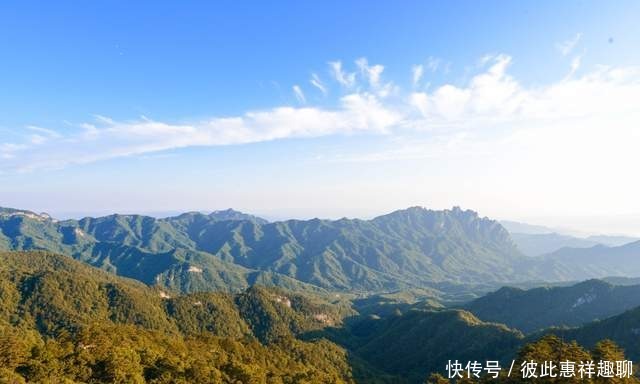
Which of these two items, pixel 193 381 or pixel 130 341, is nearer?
pixel 193 381

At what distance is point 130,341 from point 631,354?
215 metres

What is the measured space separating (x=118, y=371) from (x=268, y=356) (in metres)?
96.4

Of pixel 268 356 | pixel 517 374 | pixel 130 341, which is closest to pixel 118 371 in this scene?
pixel 130 341

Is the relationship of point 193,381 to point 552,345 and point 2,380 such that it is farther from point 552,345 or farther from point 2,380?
point 552,345

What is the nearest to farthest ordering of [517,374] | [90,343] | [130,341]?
[517,374] → [90,343] → [130,341]

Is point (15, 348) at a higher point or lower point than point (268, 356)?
higher

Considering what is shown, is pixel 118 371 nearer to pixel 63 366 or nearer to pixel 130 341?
pixel 63 366

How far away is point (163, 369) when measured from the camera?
99688 mm

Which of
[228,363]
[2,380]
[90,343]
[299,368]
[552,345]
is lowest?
[299,368]

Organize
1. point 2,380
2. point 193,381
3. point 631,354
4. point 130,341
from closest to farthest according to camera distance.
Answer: point 2,380 < point 193,381 < point 130,341 < point 631,354

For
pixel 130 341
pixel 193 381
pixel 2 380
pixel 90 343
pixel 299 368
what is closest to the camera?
pixel 2 380

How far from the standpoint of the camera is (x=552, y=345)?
251 feet

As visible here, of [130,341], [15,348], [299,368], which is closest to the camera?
[15,348]

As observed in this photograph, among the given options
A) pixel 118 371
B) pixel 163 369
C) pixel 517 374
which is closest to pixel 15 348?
pixel 118 371
